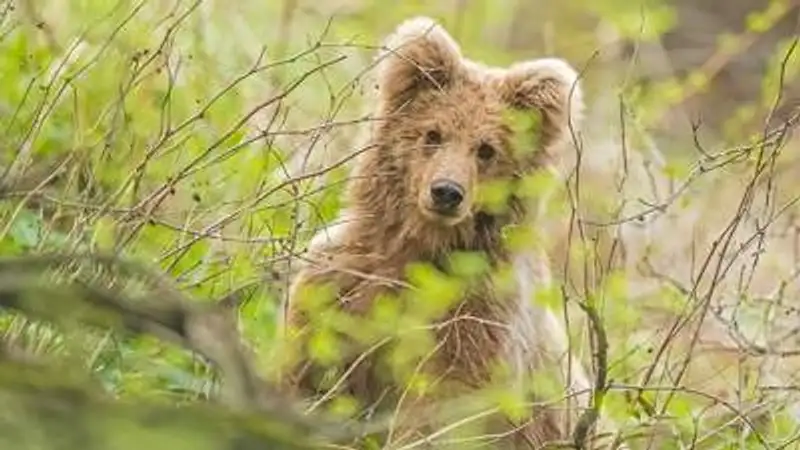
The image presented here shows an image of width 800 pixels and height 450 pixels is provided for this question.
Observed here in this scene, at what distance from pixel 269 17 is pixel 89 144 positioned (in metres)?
4.23

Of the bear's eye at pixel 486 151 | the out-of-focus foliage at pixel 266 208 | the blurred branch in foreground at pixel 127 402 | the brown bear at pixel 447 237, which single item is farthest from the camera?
the bear's eye at pixel 486 151

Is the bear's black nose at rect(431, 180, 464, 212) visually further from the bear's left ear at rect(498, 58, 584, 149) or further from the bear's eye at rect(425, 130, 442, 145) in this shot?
the bear's left ear at rect(498, 58, 584, 149)

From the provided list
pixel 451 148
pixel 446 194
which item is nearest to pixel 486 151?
pixel 451 148

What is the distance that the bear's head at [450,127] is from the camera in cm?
651

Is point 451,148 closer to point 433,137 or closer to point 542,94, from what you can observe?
point 433,137

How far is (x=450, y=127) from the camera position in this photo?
6.69 m

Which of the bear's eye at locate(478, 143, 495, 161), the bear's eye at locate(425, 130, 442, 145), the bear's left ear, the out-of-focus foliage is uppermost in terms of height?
the bear's left ear

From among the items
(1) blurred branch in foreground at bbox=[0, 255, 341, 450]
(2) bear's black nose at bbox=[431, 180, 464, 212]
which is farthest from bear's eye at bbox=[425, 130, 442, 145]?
(1) blurred branch in foreground at bbox=[0, 255, 341, 450]

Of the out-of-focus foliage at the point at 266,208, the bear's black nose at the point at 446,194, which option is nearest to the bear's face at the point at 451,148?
the bear's black nose at the point at 446,194

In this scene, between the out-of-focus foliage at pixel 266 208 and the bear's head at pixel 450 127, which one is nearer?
the out-of-focus foliage at pixel 266 208

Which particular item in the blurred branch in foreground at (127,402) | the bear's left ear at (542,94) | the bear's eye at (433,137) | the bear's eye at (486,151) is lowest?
the blurred branch in foreground at (127,402)

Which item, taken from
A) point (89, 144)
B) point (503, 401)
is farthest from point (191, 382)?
point (503, 401)

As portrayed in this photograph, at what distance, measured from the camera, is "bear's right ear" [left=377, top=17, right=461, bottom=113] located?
22.2 feet

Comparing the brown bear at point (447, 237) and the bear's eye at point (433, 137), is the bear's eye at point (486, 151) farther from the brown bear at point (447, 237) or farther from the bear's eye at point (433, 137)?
the bear's eye at point (433, 137)
